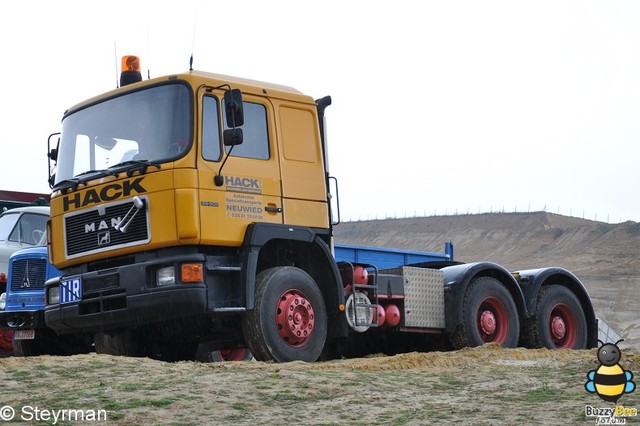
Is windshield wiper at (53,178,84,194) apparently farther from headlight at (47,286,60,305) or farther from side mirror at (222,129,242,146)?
side mirror at (222,129,242,146)

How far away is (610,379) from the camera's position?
8555 millimetres

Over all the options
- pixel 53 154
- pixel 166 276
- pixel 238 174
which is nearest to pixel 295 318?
pixel 166 276

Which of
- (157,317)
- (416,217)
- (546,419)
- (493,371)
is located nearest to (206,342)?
(157,317)

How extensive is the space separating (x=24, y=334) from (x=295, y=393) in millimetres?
7042

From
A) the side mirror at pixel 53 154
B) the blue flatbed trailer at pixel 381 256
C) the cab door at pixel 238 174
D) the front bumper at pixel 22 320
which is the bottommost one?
the front bumper at pixel 22 320

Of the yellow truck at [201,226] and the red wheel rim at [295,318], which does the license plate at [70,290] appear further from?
the red wheel rim at [295,318]

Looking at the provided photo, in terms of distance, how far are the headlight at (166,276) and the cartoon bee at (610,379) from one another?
4311mm

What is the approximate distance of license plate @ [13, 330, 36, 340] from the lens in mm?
14344

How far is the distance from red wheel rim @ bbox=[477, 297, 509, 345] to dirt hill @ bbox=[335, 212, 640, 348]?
56.8 feet

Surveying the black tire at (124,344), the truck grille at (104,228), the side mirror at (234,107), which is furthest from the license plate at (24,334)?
the side mirror at (234,107)

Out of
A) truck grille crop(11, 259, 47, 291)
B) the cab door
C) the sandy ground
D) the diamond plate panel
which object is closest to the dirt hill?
the diamond plate panel

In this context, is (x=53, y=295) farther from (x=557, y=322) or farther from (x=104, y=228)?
(x=557, y=322)

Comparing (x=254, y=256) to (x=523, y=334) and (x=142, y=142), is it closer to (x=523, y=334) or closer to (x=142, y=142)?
(x=142, y=142)

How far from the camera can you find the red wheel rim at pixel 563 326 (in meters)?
15.1
